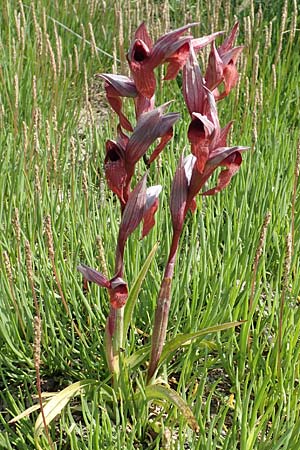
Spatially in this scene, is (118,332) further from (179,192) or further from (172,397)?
(179,192)

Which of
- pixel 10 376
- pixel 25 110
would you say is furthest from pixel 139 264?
pixel 25 110

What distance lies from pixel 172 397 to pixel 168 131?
482 millimetres

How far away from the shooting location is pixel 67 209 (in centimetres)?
171

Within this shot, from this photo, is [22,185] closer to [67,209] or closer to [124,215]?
[67,209]

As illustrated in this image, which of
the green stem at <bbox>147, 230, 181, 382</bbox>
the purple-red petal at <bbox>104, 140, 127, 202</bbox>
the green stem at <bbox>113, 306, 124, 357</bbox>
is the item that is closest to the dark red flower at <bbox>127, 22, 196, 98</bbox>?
the purple-red petal at <bbox>104, 140, 127, 202</bbox>

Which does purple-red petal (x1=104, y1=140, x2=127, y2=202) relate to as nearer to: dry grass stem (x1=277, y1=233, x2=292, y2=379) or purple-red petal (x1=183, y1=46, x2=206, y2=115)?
purple-red petal (x1=183, y1=46, x2=206, y2=115)

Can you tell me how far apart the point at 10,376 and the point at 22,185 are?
63cm

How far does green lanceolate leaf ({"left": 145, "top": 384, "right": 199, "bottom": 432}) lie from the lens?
3.61ft

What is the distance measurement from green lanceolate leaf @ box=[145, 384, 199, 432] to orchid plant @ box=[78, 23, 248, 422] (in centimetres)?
12

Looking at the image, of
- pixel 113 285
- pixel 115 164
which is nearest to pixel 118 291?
pixel 113 285

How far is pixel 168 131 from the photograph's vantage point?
3.52 ft

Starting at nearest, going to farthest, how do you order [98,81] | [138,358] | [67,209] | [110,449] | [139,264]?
[110,449], [138,358], [139,264], [67,209], [98,81]

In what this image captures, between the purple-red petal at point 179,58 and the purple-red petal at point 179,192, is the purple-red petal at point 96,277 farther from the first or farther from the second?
the purple-red petal at point 179,58

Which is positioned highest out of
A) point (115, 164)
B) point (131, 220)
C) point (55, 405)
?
point (115, 164)
